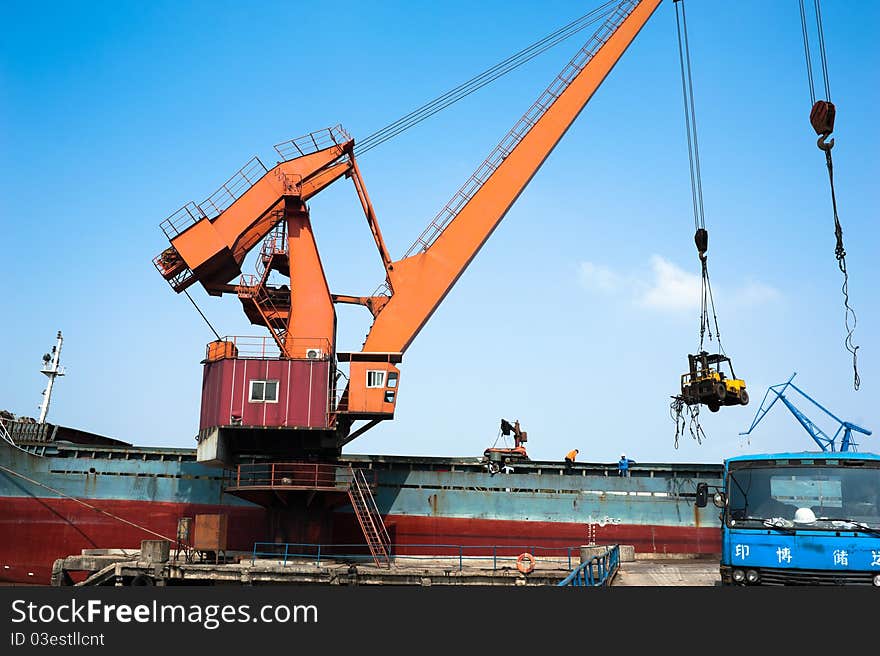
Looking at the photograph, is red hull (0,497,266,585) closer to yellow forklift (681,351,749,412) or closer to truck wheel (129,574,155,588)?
truck wheel (129,574,155,588)

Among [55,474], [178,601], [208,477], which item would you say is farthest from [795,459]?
[55,474]

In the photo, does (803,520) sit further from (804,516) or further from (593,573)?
(593,573)

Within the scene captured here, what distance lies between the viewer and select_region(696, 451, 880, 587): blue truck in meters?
10.7

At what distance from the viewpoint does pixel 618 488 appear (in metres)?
28.2

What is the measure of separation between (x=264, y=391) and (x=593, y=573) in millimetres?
12705

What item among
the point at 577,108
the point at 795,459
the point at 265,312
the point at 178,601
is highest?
the point at 577,108

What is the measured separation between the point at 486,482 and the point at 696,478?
8091mm

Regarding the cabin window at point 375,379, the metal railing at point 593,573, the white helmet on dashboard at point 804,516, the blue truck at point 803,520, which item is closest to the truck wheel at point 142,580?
the cabin window at point 375,379

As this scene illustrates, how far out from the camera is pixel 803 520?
11016mm

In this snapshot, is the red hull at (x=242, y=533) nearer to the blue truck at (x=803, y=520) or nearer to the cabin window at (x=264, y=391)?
the cabin window at (x=264, y=391)

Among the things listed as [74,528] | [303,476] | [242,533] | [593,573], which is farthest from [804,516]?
[74,528]

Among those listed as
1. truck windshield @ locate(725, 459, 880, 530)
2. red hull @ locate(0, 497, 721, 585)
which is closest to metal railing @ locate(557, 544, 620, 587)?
truck windshield @ locate(725, 459, 880, 530)

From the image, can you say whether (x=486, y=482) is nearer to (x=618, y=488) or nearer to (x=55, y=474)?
(x=618, y=488)

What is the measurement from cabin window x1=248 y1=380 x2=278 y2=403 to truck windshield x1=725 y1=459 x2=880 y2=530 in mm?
15712
